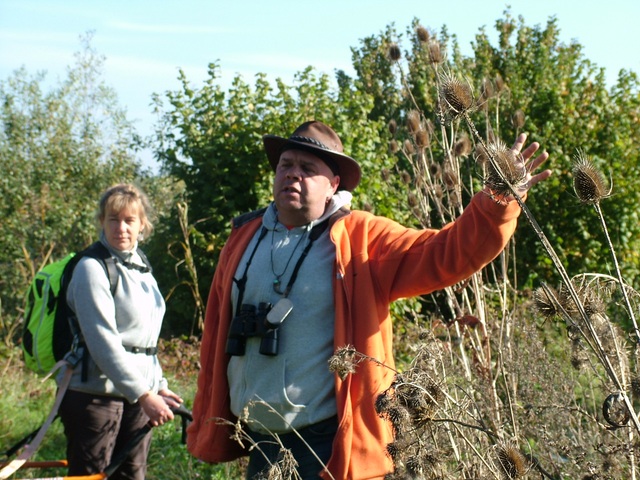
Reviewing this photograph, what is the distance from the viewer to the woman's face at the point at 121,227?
3943 mm

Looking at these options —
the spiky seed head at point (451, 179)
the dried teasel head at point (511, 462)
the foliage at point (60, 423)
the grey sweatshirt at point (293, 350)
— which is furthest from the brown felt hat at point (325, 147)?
the foliage at point (60, 423)

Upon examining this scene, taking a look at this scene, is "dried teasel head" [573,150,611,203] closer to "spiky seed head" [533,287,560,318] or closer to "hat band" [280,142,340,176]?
"spiky seed head" [533,287,560,318]

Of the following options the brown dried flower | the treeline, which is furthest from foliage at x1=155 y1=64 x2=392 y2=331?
the brown dried flower

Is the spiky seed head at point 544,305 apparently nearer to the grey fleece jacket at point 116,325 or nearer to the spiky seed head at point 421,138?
the spiky seed head at point 421,138

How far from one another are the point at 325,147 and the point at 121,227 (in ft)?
3.89

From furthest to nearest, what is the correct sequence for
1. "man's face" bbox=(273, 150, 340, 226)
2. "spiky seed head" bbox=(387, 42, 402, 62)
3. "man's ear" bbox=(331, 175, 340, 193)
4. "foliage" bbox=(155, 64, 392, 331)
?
"foliage" bbox=(155, 64, 392, 331) < "spiky seed head" bbox=(387, 42, 402, 62) < "man's ear" bbox=(331, 175, 340, 193) < "man's face" bbox=(273, 150, 340, 226)

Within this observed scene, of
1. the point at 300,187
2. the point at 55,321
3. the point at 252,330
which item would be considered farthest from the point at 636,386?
the point at 55,321

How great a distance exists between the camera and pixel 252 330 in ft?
10.0

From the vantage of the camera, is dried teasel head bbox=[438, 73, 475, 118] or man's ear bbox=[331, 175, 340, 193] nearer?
dried teasel head bbox=[438, 73, 475, 118]

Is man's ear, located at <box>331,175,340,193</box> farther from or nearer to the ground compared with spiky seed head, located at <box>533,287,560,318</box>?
farther from the ground

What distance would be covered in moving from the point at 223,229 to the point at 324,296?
551cm

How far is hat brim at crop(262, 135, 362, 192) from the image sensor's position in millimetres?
3291

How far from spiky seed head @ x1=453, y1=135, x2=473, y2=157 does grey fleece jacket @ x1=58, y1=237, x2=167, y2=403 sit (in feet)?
5.14

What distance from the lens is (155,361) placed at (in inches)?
160
